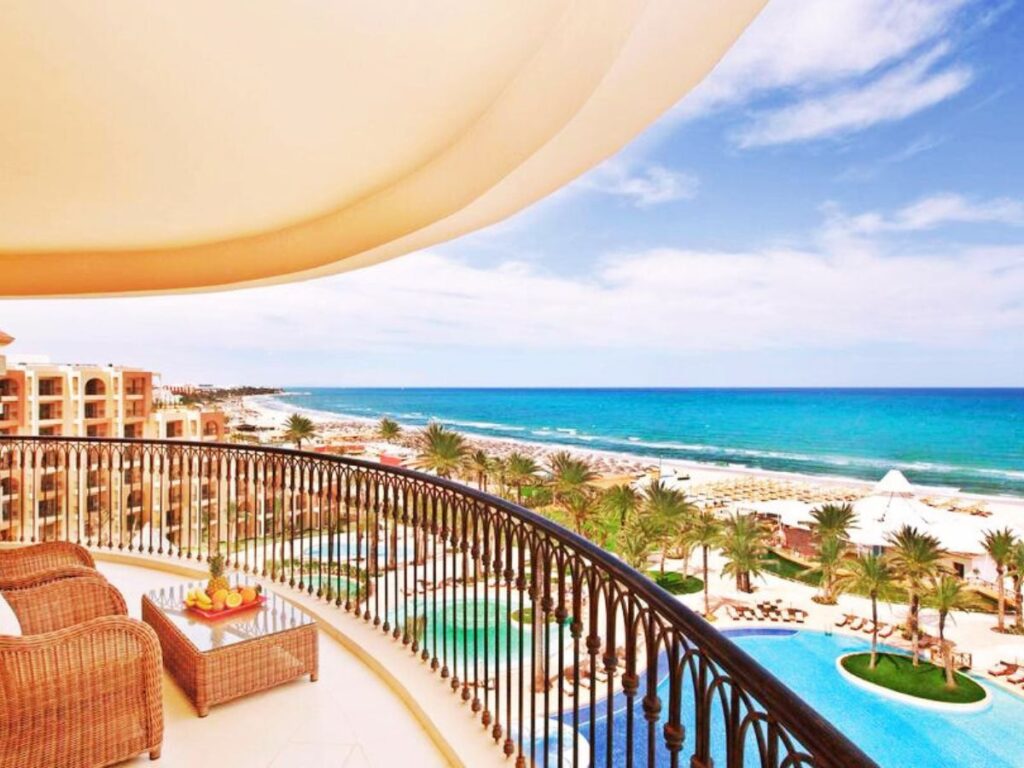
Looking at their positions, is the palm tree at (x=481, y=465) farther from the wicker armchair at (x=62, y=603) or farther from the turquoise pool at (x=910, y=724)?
the wicker armchair at (x=62, y=603)

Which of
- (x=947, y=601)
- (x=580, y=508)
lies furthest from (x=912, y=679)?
(x=580, y=508)

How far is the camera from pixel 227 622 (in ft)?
10.4

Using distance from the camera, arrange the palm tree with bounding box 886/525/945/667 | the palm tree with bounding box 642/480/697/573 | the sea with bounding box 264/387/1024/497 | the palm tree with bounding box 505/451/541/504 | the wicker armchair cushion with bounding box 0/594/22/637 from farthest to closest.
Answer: the sea with bounding box 264/387/1024/497 → the palm tree with bounding box 505/451/541/504 → the palm tree with bounding box 642/480/697/573 → the palm tree with bounding box 886/525/945/667 → the wicker armchair cushion with bounding box 0/594/22/637

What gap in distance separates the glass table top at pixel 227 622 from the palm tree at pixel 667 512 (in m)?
19.7

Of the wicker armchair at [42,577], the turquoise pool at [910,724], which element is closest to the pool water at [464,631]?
the wicker armchair at [42,577]

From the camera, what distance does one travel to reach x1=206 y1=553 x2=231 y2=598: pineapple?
3.37 meters

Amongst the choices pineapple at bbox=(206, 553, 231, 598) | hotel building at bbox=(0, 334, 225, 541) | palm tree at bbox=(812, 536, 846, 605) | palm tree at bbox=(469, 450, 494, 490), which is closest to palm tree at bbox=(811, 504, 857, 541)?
palm tree at bbox=(812, 536, 846, 605)

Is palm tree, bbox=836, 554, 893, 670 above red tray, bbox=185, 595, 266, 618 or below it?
below

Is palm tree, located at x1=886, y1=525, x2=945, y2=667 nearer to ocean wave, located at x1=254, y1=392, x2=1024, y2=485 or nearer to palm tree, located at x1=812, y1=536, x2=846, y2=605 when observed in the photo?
palm tree, located at x1=812, y1=536, x2=846, y2=605

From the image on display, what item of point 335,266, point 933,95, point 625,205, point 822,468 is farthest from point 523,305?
point 335,266

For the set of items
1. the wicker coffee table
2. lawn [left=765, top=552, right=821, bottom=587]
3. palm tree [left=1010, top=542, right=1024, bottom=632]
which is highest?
the wicker coffee table

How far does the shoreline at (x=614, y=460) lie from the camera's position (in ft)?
116

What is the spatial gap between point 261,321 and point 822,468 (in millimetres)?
45906

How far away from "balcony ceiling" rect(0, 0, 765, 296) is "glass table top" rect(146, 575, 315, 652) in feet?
7.94
